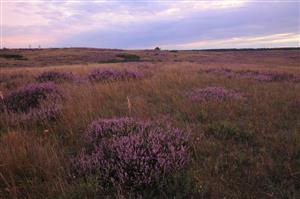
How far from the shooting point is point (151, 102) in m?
7.66

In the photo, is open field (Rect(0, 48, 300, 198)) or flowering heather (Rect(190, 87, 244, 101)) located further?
flowering heather (Rect(190, 87, 244, 101))

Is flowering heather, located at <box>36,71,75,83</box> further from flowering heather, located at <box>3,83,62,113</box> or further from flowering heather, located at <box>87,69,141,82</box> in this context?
flowering heather, located at <box>3,83,62,113</box>

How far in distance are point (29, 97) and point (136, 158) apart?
211 inches

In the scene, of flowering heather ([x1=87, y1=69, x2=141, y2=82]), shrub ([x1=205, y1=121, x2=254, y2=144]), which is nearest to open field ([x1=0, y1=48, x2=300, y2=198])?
shrub ([x1=205, y1=121, x2=254, y2=144])

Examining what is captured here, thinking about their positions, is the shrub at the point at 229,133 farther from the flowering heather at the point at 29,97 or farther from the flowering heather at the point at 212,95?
the flowering heather at the point at 29,97

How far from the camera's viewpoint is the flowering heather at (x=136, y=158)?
350cm

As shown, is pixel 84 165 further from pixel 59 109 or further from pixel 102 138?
pixel 59 109

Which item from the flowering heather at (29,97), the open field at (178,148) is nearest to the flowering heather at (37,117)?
the open field at (178,148)

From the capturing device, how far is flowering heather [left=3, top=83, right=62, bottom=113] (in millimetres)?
7633

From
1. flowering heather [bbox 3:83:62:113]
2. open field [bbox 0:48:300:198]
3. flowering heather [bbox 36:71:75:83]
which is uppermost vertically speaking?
flowering heather [bbox 36:71:75:83]

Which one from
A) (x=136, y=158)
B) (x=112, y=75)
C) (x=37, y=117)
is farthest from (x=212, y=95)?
(x=112, y=75)

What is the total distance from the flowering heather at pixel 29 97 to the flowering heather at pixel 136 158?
12.2ft

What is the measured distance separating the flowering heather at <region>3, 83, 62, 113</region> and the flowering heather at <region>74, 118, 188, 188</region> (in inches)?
146

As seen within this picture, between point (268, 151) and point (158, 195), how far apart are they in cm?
191
